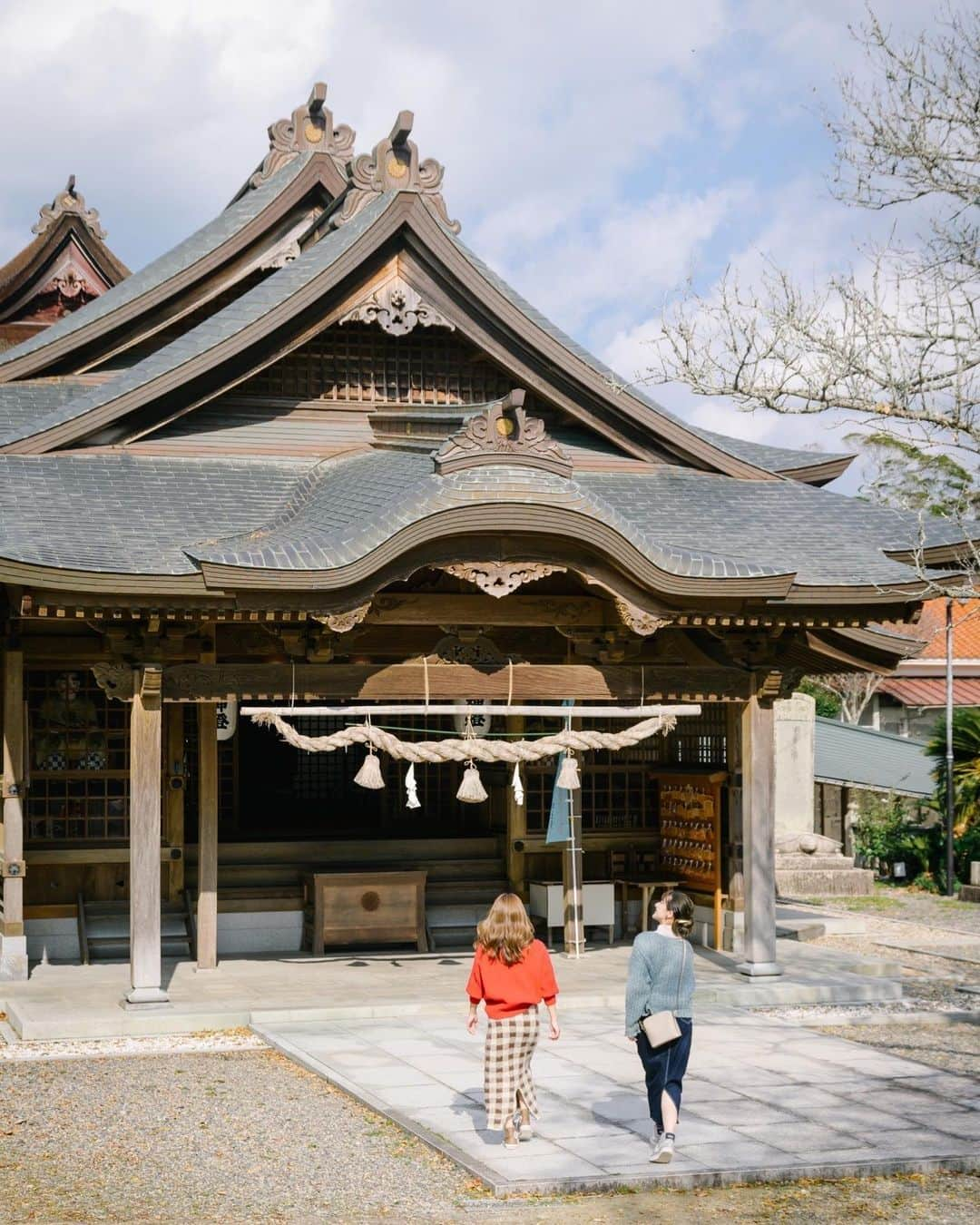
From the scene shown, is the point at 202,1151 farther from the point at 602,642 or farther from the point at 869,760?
the point at 869,760

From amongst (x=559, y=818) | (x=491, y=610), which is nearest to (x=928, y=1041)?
(x=559, y=818)

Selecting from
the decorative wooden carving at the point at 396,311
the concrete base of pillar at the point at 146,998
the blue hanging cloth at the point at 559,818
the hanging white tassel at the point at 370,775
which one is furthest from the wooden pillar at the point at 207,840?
the decorative wooden carving at the point at 396,311

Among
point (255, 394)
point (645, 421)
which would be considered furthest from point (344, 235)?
point (645, 421)

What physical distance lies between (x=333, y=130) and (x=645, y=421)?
6.11 m

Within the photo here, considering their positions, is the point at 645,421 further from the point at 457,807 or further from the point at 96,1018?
the point at 96,1018

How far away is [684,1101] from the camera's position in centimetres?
1084

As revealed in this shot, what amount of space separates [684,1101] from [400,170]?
9648mm

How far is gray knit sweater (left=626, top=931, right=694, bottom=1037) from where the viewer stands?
30.1 feet

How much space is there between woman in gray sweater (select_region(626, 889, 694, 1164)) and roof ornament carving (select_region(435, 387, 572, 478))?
5399 millimetres

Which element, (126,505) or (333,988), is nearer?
(126,505)

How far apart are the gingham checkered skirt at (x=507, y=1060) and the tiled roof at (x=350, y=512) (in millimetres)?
4813

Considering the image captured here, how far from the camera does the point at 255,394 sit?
16344 millimetres

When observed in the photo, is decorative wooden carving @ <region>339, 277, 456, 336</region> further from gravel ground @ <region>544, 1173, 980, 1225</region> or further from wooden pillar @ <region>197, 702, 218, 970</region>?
gravel ground @ <region>544, 1173, 980, 1225</region>

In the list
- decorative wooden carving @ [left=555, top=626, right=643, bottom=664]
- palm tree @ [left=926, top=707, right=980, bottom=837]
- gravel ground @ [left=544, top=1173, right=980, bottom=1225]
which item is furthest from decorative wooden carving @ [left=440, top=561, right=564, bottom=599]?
palm tree @ [left=926, top=707, right=980, bottom=837]
